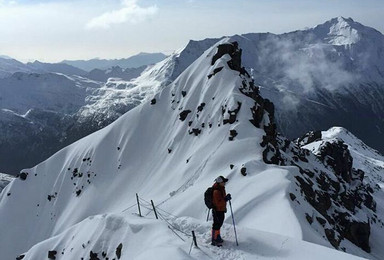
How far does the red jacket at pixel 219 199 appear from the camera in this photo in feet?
70.3

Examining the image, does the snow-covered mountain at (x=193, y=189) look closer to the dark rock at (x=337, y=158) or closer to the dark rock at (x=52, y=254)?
the dark rock at (x=52, y=254)

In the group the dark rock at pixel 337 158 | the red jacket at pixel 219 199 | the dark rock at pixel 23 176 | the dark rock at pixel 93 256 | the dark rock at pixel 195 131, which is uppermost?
the red jacket at pixel 219 199

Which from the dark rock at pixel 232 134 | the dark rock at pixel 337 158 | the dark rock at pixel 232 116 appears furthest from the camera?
the dark rock at pixel 337 158

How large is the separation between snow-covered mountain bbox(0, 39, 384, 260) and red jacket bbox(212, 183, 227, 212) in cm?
183

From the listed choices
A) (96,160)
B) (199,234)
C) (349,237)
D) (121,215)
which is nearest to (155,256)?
(199,234)

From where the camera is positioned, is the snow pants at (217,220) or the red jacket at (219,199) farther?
the red jacket at (219,199)

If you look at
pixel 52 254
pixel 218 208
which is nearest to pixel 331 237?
pixel 218 208

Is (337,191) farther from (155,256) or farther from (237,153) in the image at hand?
(155,256)

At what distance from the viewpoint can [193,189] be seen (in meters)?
60.6

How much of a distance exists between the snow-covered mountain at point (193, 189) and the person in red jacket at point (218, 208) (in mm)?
803

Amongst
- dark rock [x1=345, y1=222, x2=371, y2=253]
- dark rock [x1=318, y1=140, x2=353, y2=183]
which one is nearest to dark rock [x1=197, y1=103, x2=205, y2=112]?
dark rock [x1=345, y1=222, x2=371, y2=253]

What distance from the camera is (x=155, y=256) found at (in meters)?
20.7

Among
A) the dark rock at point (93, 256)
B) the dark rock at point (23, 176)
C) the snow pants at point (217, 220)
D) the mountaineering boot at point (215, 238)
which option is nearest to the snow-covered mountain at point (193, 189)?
the dark rock at point (93, 256)

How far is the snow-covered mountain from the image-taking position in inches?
1048
